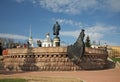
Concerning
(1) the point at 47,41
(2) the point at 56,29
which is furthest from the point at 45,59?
(1) the point at 47,41

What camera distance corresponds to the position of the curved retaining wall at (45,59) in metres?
27.2

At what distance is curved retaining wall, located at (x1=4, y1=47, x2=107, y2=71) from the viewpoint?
89.1 ft

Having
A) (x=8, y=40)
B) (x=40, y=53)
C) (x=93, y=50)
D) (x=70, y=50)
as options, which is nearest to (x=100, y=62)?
(x=93, y=50)

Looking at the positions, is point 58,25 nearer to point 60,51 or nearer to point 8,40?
point 60,51

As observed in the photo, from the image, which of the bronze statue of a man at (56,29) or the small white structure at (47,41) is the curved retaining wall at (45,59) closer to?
the bronze statue of a man at (56,29)

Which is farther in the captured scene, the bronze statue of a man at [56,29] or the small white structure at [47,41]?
the small white structure at [47,41]

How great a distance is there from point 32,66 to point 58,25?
637 cm

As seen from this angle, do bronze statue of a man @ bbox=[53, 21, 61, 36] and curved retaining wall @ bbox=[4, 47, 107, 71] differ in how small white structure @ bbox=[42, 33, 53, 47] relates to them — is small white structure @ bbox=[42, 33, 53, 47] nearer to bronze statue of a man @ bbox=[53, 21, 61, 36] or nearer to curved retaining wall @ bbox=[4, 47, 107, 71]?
bronze statue of a man @ bbox=[53, 21, 61, 36]

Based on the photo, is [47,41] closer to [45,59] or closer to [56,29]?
[56,29]

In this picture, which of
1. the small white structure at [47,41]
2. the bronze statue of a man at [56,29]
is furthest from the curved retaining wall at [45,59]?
the small white structure at [47,41]

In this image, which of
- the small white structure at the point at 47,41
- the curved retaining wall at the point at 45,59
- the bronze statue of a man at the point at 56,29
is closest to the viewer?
the curved retaining wall at the point at 45,59

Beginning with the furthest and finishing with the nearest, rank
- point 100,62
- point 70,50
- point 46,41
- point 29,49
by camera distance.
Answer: point 46,41 → point 100,62 → point 29,49 → point 70,50

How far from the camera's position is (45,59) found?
1087 inches

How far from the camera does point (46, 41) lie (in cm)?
4372
